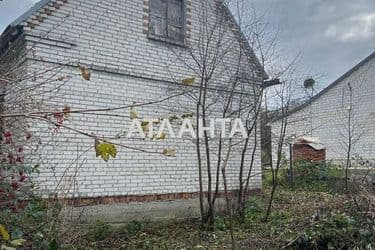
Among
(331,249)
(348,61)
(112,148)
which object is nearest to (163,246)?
(331,249)

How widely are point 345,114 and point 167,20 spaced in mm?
12816

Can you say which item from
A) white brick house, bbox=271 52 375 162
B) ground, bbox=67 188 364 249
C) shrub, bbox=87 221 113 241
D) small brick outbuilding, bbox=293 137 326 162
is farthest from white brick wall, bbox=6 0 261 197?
white brick house, bbox=271 52 375 162

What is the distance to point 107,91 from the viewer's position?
23.0 feet

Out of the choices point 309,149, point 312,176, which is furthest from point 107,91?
point 309,149

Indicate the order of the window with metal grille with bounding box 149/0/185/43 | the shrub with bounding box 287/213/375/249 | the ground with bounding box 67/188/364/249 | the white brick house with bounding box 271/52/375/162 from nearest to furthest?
the shrub with bounding box 287/213/375/249
the ground with bounding box 67/188/364/249
the window with metal grille with bounding box 149/0/185/43
the white brick house with bounding box 271/52/375/162

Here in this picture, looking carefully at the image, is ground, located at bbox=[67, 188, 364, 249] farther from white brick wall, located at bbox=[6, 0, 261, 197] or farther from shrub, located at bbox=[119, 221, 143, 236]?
white brick wall, located at bbox=[6, 0, 261, 197]

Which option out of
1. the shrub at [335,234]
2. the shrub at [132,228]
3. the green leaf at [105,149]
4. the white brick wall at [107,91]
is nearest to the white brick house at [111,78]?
the white brick wall at [107,91]

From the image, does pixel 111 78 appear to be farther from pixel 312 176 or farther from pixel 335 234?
pixel 312 176

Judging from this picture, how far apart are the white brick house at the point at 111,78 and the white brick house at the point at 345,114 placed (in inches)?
362

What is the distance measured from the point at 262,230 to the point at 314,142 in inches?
408

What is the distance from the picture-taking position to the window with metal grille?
8.02 metres

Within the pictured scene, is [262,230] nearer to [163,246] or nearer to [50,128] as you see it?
[163,246]

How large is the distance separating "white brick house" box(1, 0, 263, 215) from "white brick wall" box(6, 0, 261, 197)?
18mm

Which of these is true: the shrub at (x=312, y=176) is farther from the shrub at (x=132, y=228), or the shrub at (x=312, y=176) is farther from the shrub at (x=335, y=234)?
Result: the shrub at (x=132, y=228)
